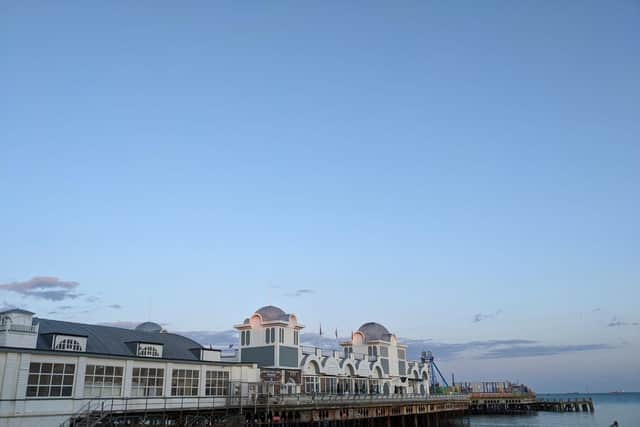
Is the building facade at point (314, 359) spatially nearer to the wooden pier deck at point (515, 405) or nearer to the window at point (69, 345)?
the window at point (69, 345)

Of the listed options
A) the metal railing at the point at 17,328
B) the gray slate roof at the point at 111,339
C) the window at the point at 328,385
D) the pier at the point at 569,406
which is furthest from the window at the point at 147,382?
the pier at the point at 569,406

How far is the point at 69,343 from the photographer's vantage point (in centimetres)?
3700

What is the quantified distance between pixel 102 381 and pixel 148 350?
7.02m

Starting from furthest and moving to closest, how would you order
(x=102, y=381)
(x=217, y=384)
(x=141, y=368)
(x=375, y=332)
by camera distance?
(x=375, y=332) < (x=217, y=384) < (x=141, y=368) < (x=102, y=381)

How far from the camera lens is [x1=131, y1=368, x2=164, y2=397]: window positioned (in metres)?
37.8

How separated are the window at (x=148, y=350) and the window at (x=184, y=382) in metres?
3.40

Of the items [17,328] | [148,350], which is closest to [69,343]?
[17,328]

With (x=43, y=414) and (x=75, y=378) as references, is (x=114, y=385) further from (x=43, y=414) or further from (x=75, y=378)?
(x=43, y=414)

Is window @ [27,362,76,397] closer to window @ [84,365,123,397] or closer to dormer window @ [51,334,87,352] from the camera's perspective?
window @ [84,365,123,397]

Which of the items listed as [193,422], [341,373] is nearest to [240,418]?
[193,422]

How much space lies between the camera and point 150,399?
37.5 meters

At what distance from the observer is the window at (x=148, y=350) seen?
42188 mm

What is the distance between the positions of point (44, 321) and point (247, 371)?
16498 mm

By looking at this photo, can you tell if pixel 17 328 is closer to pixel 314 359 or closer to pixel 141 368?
pixel 141 368
